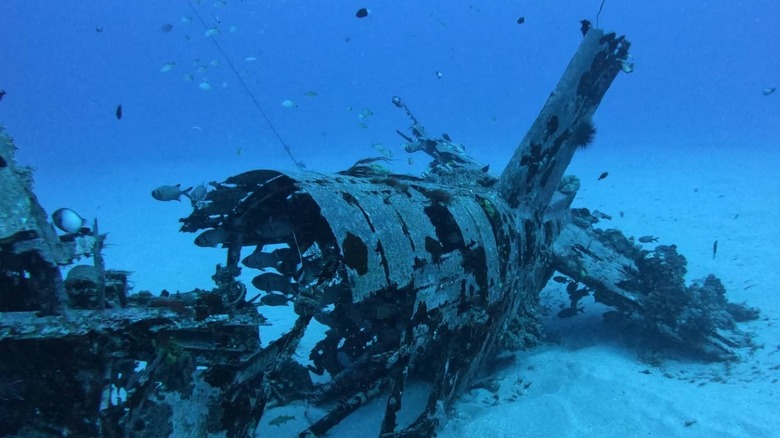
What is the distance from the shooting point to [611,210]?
72.3 ft

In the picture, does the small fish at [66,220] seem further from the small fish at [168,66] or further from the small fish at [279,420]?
the small fish at [168,66]

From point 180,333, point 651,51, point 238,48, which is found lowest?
point 180,333

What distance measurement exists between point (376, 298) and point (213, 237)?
221 cm

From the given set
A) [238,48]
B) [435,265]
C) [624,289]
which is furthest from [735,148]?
[238,48]

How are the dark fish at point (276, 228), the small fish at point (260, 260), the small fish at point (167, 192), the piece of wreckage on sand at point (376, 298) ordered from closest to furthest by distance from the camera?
the piece of wreckage on sand at point (376, 298) < the small fish at point (260, 260) < the dark fish at point (276, 228) < the small fish at point (167, 192)

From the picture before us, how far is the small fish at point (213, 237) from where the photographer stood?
5203 mm

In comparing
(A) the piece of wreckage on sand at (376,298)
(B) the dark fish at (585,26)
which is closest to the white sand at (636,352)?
(A) the piece of wreckage on sand at (376,298)

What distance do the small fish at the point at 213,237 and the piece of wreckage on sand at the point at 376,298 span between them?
0.02 m

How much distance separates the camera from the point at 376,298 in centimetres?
539

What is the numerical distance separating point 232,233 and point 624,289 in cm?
728

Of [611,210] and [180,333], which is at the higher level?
[611,210]

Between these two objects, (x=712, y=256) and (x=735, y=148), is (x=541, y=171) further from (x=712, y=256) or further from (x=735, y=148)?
(x=735, y=148)

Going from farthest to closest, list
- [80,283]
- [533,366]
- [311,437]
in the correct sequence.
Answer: [533,366]
[311,437]
[80,283]

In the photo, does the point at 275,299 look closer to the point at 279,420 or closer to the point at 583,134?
the point at 279,420
